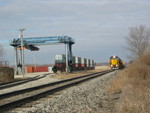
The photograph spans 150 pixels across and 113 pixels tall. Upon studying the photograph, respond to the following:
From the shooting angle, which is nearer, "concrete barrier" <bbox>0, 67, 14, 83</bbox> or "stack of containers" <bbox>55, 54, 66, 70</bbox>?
"concrete barrier" <bbox>0, 67, 14, 83</bbox>

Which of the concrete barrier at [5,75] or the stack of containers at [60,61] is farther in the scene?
the stack of containers at [60,61]

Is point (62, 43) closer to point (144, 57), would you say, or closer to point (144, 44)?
point (144, 57)

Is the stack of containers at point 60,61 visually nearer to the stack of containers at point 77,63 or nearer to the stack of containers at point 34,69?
the stack of containers at point 77,63

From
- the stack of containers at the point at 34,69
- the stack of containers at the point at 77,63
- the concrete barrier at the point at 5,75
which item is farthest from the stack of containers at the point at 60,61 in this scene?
the concrete barrier at the point at 5,75

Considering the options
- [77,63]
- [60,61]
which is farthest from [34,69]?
[60,61]

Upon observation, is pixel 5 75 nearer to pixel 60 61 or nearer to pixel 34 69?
pixel 60 61

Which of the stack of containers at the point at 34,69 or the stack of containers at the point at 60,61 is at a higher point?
the stack of containers at the point at 60,61

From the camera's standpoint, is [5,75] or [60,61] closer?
[5,75]

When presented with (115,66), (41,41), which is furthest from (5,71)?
(115,66)

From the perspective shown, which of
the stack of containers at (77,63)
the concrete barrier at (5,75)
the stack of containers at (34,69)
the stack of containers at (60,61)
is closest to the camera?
the concrete barrier at (5,75)

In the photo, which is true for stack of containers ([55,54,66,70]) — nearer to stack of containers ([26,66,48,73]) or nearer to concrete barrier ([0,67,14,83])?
stack of containers ([26,66,48,73])

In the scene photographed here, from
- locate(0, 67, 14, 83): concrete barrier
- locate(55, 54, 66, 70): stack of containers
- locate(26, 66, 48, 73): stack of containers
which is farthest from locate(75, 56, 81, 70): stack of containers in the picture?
locate(0, 67, 14, 83): concrete barrier

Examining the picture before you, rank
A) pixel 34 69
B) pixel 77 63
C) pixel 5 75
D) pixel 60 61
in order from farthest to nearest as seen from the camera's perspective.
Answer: pixel 34 69 → pixel 77 63 → pixel 60 61 → pixel 5 75

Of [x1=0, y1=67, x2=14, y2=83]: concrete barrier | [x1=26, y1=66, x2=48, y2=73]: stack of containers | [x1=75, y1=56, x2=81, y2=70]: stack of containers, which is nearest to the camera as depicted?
[x1=0, y1=67, x2=14, y2=83]: concrete barrier
